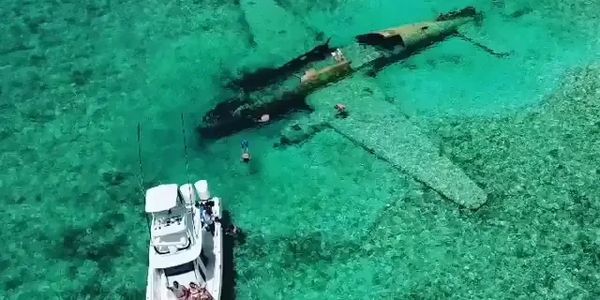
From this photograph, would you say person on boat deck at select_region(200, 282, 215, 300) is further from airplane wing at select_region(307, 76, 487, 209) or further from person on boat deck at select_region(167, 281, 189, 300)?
airplane wing at select_region(307, 76, 487, 209)

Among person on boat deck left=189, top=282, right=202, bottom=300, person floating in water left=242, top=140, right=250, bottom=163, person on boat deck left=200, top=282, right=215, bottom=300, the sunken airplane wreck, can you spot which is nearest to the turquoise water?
person floating in water left=242, top=140, right=250, bottom=163

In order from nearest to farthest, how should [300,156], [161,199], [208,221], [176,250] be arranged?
[176,250] < [161,199] < [208,221] < [300,156]

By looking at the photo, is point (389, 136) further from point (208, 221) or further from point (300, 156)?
point (208, 221)

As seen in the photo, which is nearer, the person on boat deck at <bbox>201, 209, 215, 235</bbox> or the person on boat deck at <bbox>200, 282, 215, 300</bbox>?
the person on boat deck at <bbox>200, 282, 215, 300</bbox>

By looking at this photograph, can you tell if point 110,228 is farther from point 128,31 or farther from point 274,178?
point 128,31

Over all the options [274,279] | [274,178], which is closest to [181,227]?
[274,279]

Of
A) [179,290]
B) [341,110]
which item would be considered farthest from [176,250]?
[341,110]

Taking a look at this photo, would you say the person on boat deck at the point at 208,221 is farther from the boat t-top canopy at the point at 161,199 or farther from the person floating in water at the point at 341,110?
the person floating in water at the point at 341,110

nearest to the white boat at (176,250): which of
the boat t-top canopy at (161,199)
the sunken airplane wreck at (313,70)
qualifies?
the boat t-top canopy at (161,199)
